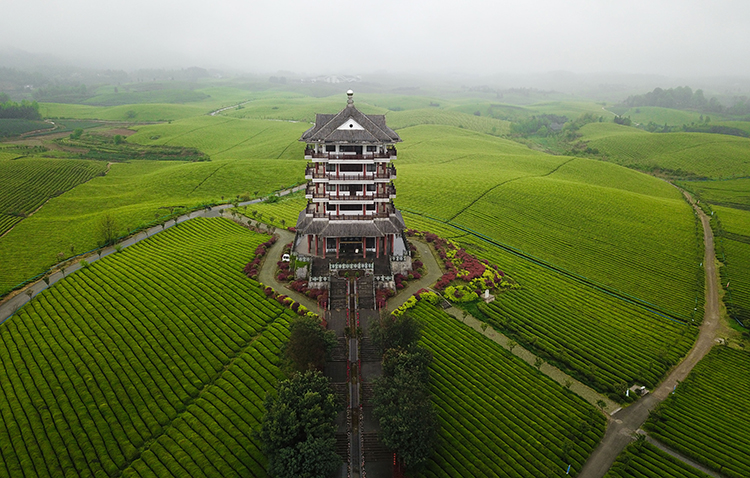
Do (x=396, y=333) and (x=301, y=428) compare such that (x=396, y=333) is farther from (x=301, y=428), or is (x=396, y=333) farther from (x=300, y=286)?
(x=300, y=286)

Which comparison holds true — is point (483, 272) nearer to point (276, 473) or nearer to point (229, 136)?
point (276, 473)

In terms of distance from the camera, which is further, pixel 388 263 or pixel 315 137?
pixel 388 263

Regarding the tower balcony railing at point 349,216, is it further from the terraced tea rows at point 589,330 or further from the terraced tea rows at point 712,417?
the terraced tea rows at point 712,417

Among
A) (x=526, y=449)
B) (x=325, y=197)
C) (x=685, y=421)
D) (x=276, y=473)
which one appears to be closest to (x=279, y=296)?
(x=325, y=197)

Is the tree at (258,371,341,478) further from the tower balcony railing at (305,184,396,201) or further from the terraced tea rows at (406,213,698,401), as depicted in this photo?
the tower balcony railing at (305,184,396,201)

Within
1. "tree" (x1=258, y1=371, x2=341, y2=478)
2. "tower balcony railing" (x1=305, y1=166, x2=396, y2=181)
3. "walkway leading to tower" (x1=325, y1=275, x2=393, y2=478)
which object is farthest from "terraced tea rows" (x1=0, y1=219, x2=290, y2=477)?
"tower balcony railing" (x1=305, y1=166, x2=396, y2=181)
